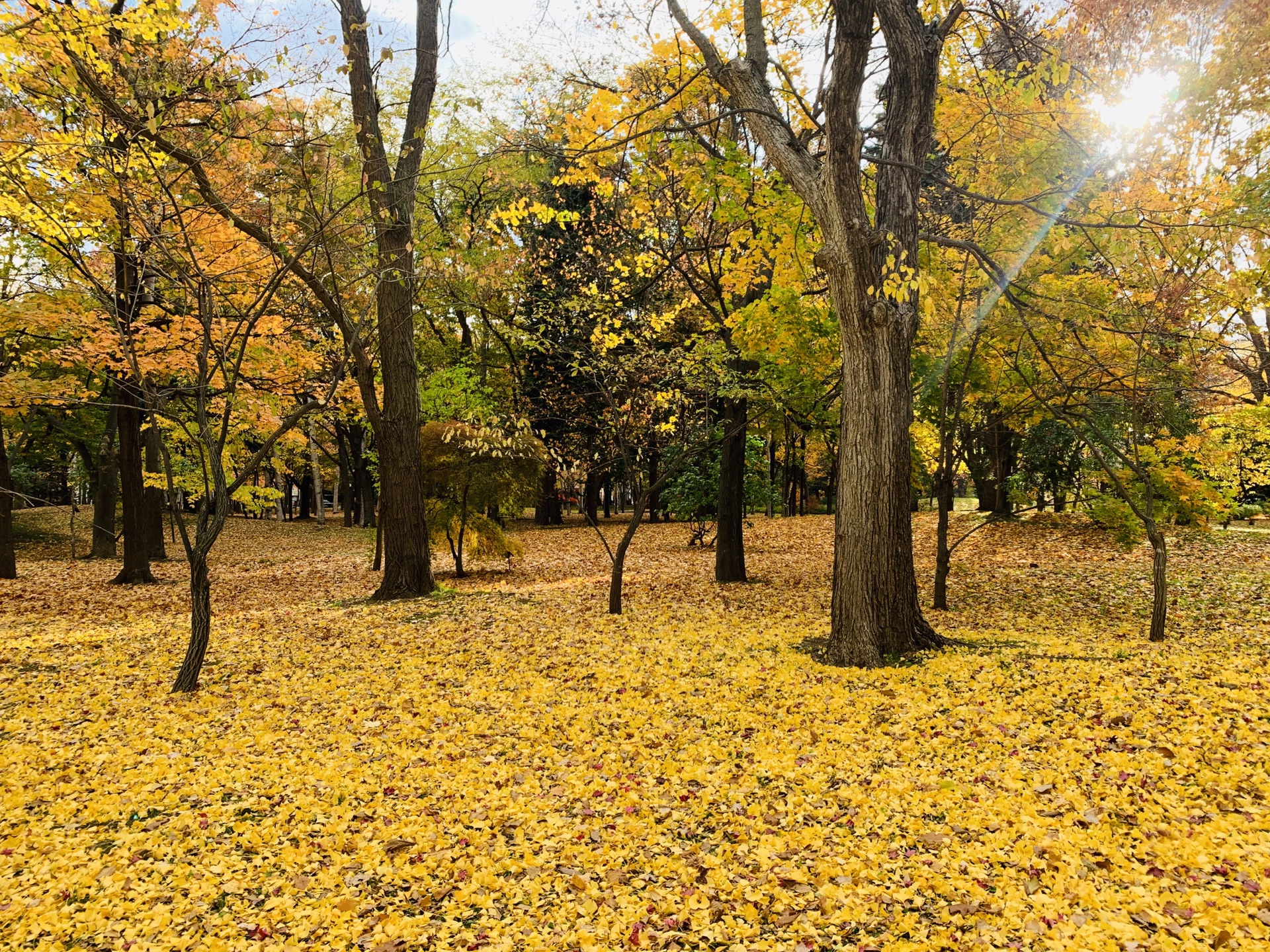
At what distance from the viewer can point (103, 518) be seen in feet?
54.4

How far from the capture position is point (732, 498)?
36.3ft

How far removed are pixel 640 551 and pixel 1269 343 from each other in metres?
15.0

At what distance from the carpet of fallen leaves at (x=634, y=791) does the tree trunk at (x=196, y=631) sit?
0.20m

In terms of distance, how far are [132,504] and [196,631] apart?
800 centimetres

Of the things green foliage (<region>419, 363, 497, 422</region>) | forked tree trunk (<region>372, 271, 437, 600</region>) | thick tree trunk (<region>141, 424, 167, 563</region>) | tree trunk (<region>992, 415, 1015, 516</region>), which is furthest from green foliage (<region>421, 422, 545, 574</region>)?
tree trunk (<region>992, 415, 1015, 516</region>)

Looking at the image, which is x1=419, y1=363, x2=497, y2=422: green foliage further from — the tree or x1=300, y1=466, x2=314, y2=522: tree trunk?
x1=300, y1=466, x2=314, y2=522: tree trunk

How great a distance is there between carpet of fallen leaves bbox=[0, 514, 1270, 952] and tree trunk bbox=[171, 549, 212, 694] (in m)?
0.20

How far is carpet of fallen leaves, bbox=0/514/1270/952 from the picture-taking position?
2.83m

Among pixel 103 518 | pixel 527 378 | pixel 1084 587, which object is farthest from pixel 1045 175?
pixel 103 518

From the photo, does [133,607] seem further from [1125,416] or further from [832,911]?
[1125,416]

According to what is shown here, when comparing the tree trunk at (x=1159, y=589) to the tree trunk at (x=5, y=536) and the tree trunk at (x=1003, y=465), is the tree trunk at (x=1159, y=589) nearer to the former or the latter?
the tree trunk at (x=1003, y=465)

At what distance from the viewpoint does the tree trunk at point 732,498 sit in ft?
35.9

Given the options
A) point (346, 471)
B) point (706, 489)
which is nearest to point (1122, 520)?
point (706, 489)

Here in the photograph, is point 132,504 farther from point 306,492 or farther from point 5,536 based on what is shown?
point 306,492
